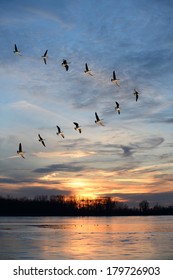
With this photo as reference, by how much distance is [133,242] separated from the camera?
100 feet

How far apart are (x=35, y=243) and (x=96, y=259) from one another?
27.0ft

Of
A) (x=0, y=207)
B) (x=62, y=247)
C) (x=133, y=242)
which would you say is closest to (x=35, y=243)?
(x=62, y=247)

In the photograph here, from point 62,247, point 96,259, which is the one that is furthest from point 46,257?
point 62,247

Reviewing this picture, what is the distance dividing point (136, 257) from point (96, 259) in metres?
2.10

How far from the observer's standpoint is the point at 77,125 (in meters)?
30.2
